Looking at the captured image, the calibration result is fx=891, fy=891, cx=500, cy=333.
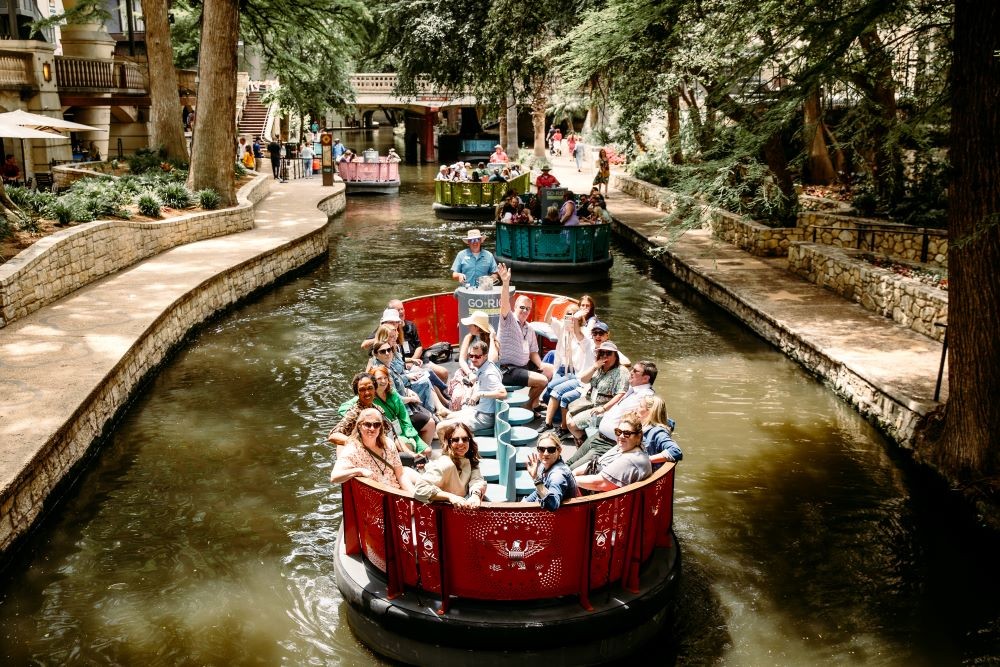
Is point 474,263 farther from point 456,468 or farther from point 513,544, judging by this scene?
point 513,544

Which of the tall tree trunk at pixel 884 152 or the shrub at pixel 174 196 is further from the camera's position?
the shrub at pixel 174 196

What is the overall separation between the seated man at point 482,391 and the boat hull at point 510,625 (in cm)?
230

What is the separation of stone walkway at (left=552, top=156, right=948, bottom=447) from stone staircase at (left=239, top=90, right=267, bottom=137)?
1219 inches

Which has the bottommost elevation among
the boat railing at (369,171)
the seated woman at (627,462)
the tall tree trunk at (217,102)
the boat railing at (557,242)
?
the seated woman at (627,462)

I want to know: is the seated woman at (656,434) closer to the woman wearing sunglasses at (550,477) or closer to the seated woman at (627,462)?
the seated woman at (627,462)

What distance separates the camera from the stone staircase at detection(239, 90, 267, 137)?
45.6m

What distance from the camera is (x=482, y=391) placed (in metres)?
8.16

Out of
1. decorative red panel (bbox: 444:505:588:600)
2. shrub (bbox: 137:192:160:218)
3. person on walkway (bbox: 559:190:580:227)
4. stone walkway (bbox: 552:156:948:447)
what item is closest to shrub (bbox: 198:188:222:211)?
shrub (bbox: 137:192:160:218)

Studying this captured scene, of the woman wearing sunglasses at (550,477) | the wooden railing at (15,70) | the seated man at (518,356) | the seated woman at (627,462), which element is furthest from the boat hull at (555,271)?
the wooden railing at (15,70)

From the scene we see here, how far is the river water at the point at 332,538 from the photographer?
21.3 ft

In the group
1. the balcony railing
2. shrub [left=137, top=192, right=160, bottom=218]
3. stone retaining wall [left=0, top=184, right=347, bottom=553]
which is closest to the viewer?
stone retaining wall [left=0, top=184, right=347, bottom=553]

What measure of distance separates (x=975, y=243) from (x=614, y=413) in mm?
3785

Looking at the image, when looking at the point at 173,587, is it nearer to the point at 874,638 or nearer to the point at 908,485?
the point at 874,638

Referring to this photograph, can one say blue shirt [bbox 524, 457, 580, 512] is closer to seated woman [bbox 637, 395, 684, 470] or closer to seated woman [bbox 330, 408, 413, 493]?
seated woman [bbox 637, 395, 684, 470]
